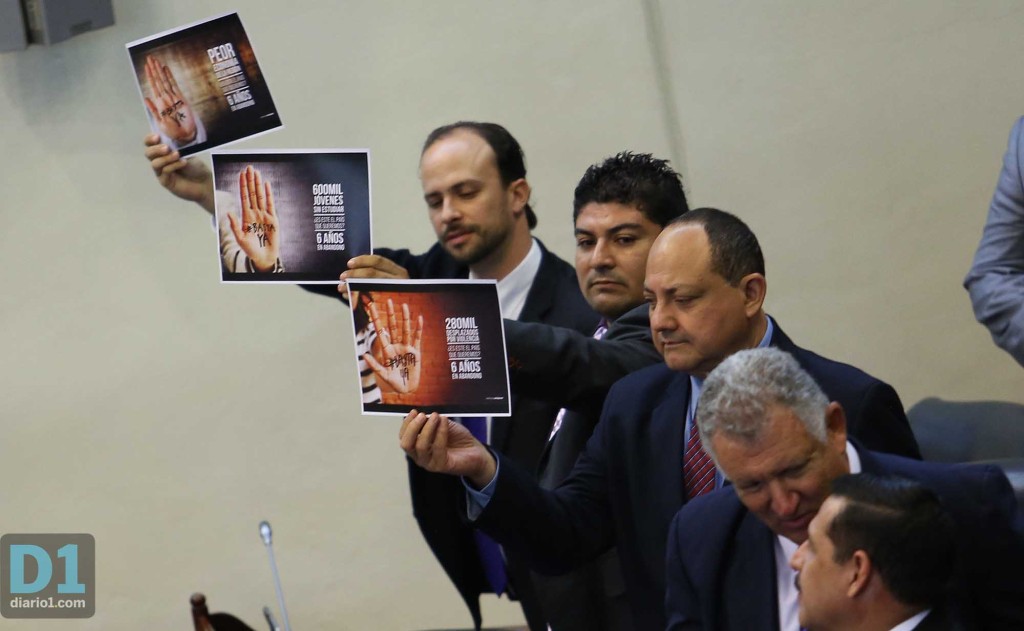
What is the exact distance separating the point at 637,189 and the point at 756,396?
831 mm

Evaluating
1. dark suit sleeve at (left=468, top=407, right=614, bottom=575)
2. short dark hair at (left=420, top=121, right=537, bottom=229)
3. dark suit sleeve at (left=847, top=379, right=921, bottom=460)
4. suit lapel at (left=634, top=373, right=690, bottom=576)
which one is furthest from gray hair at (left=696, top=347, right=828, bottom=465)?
short dark hair at (left=420, top=121, right=537, bottom=229)

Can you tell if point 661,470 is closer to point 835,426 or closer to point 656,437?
point 656,437

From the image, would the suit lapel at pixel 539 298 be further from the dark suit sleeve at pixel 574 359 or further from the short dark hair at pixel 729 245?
the short dark hair at pixel 729 245

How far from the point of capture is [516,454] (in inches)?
107

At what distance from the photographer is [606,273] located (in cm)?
255

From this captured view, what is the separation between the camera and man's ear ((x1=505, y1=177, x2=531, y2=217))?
2797 mm

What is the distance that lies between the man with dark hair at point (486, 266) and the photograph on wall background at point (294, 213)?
6.1 inches

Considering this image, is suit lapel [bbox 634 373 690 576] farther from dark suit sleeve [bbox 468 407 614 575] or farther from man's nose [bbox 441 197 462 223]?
man's nose [bbox 441 197 462 223]

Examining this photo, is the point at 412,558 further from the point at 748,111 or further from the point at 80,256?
the point at 748,111

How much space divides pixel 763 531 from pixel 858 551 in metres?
0.30

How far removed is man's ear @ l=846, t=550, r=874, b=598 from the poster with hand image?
1393mm

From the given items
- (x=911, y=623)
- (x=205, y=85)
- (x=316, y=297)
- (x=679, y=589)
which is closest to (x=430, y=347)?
(x=679, y=589)

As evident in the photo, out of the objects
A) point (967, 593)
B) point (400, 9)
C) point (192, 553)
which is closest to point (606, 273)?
point (967, 593)

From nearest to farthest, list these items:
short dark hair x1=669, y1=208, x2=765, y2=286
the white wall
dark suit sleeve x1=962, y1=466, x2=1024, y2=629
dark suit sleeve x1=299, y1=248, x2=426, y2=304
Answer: dark suit sleeve x1=962, y1=466, x2=1024, y2=629 → short dark hair x1=669, y1=208, x2=765, y2=286 → dark suit sleeve x1=299, y1=248, x2=426, y2=304 → the white wall
